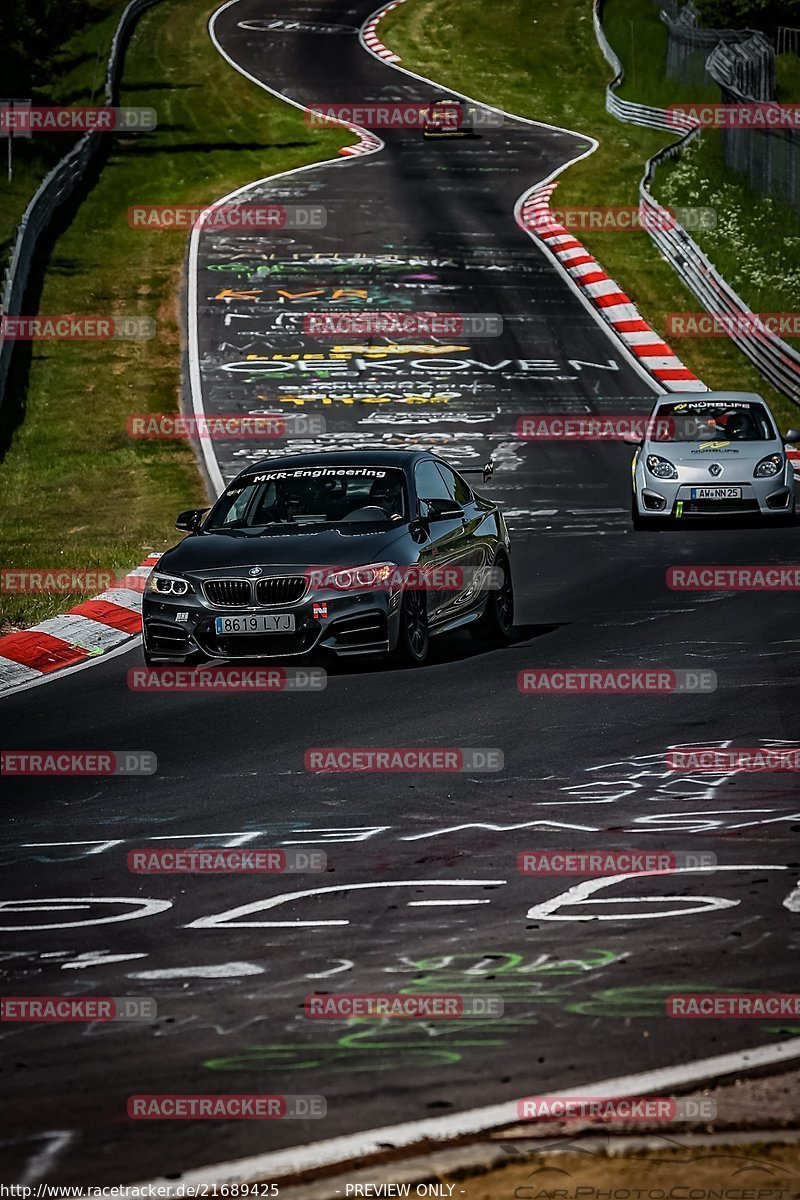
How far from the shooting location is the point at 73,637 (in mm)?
14242

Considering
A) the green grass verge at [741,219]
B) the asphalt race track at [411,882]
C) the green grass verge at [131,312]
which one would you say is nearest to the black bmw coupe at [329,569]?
the asphalt race track at [411,882]

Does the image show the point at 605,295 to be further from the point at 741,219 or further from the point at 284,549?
the point at 284,549

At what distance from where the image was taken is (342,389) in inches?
1190

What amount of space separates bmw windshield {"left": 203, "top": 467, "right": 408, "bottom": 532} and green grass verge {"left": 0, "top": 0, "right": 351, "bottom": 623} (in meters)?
2.06

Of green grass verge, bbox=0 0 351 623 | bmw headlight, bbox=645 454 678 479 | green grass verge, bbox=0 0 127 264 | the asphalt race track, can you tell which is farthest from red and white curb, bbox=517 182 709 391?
the asphalt race track

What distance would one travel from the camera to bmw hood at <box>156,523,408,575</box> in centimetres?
1245

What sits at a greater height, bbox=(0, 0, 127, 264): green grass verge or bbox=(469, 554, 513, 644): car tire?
bbox=(0, 0, 127, 264): green grass verge

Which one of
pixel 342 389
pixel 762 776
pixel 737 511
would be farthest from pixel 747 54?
pixel 762 776

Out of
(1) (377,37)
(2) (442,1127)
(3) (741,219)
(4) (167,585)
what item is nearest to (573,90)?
(1) (377,37)

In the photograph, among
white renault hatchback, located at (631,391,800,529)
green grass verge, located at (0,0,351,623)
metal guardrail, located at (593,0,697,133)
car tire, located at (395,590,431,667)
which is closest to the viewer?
car tire, located at (395,590,431,667)

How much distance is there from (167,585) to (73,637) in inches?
74.1

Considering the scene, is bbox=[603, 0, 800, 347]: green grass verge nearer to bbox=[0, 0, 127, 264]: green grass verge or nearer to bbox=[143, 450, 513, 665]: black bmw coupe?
bbox=[0, 0, 127, 264]: green grass verge

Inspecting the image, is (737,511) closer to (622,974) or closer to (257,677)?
(257,677)

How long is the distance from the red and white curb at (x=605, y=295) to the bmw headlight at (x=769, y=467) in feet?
31.2
